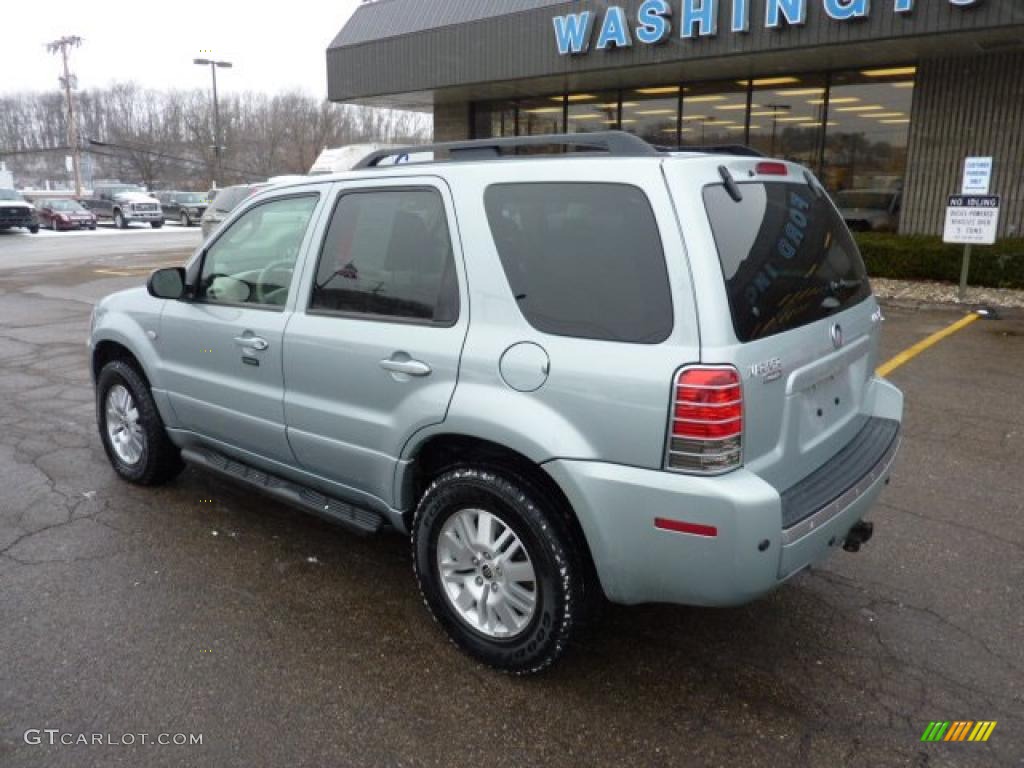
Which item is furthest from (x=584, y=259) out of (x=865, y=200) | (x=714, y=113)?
(x=714, y=113)

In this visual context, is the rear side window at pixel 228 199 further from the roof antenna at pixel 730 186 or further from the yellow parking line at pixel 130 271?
the roof antenna at pixel 730 186

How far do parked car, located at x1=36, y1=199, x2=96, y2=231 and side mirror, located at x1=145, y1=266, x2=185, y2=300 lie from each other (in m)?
34.0

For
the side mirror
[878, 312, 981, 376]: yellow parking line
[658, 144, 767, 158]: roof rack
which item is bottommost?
[878, 312, 981, 376]: yellow parking line

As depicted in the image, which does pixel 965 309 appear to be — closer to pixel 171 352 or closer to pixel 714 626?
pixel 714 626

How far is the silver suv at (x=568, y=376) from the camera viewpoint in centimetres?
Result: 251

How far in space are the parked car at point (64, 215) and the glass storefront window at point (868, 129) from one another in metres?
30.3

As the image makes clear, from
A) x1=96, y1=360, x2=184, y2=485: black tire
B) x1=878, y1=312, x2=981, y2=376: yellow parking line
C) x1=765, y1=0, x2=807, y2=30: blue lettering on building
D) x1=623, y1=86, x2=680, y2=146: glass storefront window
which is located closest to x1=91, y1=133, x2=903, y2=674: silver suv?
x1=96, y1=360, x2=184, y2=485: black tire

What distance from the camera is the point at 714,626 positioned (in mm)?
3348

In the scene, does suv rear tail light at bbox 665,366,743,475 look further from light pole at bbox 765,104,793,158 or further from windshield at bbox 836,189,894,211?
light pole at bbox 765,104,793,158

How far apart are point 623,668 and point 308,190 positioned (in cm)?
244

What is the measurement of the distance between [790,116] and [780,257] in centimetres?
1348

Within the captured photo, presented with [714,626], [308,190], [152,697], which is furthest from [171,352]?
[714,626]

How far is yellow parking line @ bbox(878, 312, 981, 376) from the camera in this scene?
7.68 m

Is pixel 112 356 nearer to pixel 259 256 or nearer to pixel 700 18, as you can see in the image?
pixel 259 256
